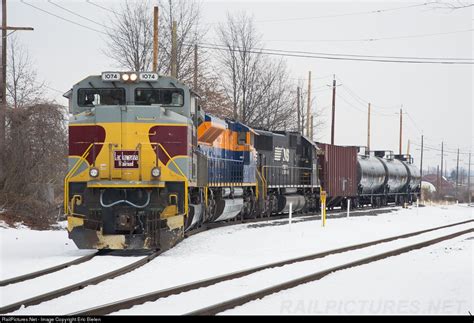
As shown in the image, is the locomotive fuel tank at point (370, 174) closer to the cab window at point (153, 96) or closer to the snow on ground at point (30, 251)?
the snow on ground at point (30, 251)

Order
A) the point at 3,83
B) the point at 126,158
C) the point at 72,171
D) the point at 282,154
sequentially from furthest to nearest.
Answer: the point at 282,154 < the point at 3,83 < the point at 72,171 < the point at 126,158

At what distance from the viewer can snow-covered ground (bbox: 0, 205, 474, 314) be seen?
852 centimetres

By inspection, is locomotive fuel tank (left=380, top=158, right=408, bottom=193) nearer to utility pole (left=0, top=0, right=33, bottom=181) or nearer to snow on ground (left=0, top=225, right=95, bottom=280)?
utility pole (left=0, top=0, right=33, bottom=181)

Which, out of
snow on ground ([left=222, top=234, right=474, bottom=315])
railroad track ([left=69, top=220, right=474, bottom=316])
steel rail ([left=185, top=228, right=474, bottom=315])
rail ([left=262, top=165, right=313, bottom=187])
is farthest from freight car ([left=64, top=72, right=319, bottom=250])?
rail ([left=262, top=165, right=313, bottom=187])

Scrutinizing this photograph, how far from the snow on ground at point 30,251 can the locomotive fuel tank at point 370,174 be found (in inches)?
898

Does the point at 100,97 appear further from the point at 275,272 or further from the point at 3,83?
the point at 3,83

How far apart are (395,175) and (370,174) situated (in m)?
6.31

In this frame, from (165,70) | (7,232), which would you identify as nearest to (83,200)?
(7,232)

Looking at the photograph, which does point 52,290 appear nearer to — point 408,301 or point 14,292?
point 14,292

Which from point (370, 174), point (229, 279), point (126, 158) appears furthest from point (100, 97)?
point (370, 174)

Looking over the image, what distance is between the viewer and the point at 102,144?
46.2 feet

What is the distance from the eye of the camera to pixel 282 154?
28.1m

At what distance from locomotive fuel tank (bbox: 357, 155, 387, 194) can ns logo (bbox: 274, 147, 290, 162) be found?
10.6m

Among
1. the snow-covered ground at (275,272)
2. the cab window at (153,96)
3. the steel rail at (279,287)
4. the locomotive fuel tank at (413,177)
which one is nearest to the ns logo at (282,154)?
the snow-covered ground at (275,272)
